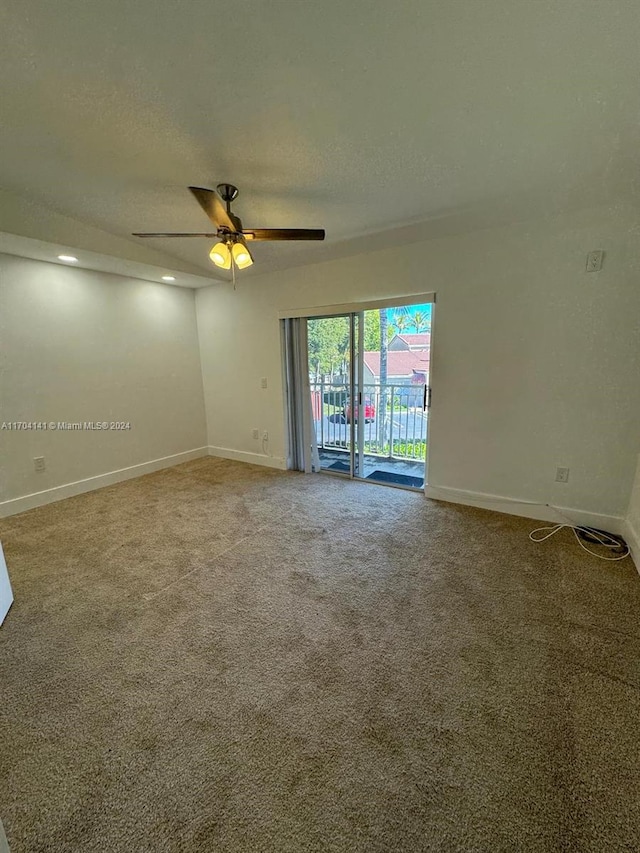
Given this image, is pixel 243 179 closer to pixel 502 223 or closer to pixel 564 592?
pixel 502 223

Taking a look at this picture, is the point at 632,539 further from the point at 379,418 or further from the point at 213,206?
the point at 213,206

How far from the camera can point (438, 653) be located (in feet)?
5.07

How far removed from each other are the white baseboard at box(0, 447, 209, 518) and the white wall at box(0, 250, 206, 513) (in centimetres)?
3

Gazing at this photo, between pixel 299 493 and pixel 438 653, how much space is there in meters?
2.02

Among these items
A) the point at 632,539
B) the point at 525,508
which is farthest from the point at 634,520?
the point at 525,508

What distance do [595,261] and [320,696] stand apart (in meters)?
3.05

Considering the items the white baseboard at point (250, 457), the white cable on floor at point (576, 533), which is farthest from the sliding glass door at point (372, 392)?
the white cable on floor at point (576, 533)

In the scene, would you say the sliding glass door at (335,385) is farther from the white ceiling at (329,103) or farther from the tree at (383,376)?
the white ceiling at (329,103)

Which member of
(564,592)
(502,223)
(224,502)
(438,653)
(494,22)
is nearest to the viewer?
(494,22)

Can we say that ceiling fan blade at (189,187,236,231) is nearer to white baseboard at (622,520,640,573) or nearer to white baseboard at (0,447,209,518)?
white baseboard at (0,447,209,518)

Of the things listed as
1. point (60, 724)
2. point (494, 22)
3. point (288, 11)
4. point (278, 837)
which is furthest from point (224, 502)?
point (494, 22)

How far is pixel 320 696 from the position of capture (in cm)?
136

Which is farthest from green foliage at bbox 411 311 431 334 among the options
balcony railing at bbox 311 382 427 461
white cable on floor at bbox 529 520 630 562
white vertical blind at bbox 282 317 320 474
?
white cable on floor at bbox 529 520 630 562

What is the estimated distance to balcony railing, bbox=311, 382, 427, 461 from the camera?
3.90 meters
